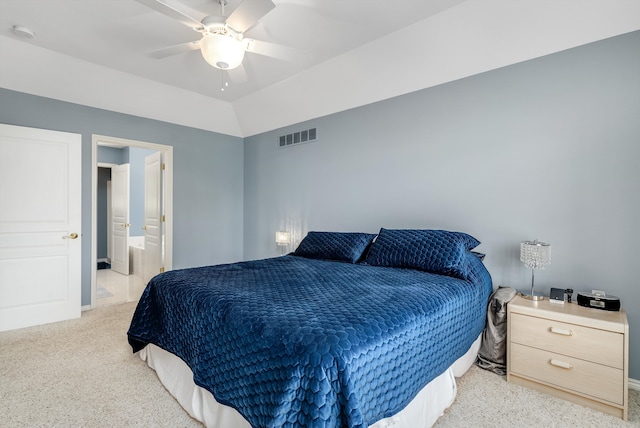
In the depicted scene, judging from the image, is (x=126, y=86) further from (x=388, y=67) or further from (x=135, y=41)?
(x=388, y=67)

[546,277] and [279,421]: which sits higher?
[546,277]

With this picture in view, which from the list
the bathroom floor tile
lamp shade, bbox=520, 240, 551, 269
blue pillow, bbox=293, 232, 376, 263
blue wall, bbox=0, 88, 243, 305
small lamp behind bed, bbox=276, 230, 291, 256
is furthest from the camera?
small lamp behind bed, bbox=276, 230, 291, 256

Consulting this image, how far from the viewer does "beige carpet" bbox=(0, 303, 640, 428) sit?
1786 mm

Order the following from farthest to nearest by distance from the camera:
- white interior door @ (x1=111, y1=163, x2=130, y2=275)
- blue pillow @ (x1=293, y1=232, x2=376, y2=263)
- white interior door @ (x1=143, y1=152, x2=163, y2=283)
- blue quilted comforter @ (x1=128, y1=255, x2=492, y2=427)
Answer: white interior door @ (x1=111, y1=163, x2=130, y2=275) < white interior door @ (x1=143, y1=152, x2=163, y2=283) < blue pillow @ (x1=293, y1=232, x2=376, y2=263) < blue quilted comforter @ (x1=128, y1=255, x2=492, y2=427)

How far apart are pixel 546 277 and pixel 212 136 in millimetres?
4624

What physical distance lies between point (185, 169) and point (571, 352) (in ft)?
15.6

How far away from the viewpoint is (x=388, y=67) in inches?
123

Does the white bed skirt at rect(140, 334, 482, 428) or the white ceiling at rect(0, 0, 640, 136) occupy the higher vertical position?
the white ceiling at rect(0, 0, 640, 136)

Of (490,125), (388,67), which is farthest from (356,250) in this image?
(388,67)

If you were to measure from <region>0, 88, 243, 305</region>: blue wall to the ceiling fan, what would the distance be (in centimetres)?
198

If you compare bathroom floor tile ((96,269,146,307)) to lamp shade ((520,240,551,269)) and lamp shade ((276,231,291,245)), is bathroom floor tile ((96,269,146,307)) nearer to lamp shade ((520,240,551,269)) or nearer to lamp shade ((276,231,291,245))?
lamp shade ((276,231,291,245))

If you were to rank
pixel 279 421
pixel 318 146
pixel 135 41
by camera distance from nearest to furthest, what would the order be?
1. pixel 279 421
2. pixel 135 41
3. pixel 318 146

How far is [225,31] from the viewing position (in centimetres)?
214

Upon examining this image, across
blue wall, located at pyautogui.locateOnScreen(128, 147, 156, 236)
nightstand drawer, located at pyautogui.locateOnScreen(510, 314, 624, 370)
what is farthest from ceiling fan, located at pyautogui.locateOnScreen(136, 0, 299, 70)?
blue wall, located at pyautogui.locateOnScreen(128, 147, 156, 236)
